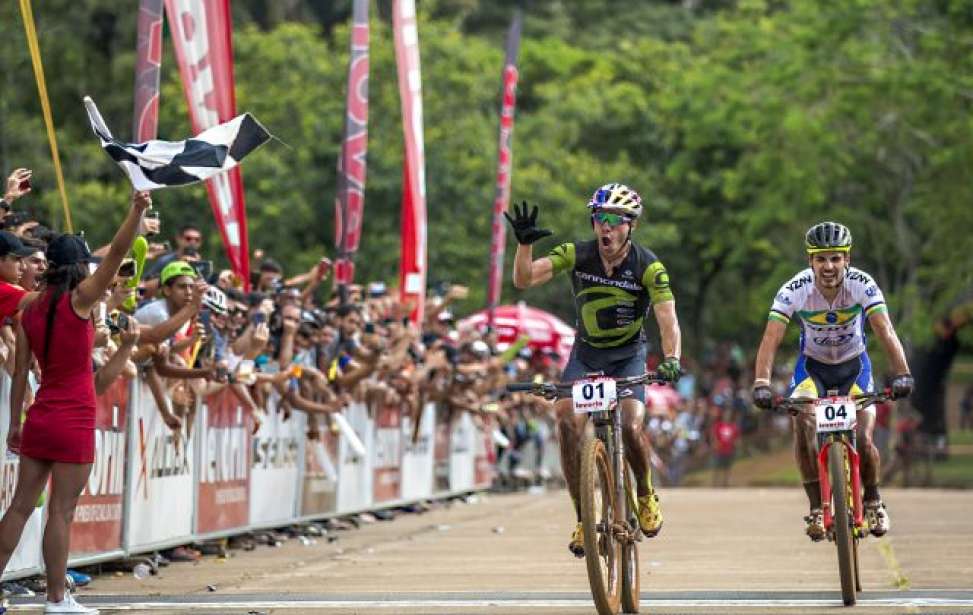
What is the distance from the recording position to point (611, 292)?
41.9ft

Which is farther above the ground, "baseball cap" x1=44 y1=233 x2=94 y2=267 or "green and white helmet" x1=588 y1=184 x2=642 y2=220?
"green and white helmet" x1=588 y1=184 x2=642 y2=220

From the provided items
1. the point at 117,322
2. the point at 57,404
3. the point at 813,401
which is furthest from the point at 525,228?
the point at 117,322

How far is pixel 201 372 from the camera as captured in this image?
16.1 meters

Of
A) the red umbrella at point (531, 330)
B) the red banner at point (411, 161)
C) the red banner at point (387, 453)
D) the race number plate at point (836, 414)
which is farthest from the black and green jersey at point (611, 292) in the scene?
the red umbrella at point (531, 330)

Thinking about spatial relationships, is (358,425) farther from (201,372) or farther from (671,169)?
(671,169)

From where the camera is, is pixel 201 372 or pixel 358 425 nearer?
pixel 201 372

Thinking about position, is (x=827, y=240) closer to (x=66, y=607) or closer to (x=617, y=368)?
(x=617, y=368)

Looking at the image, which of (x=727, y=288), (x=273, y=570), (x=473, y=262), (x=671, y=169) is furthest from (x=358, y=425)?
(x=727, y=288)

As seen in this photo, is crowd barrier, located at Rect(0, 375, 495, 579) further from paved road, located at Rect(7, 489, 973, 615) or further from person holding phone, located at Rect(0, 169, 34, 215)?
person holding phone, located at Rect(0, 169, 34, 215)

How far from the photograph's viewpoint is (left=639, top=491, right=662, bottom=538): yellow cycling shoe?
12.7m

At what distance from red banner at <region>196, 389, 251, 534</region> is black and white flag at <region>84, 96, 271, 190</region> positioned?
17.6 feet

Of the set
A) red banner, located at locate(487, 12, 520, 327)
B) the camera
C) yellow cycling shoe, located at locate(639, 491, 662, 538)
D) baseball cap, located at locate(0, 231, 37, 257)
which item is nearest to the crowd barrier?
the camera

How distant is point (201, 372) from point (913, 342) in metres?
36.4

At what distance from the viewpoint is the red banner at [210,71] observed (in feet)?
61.1
